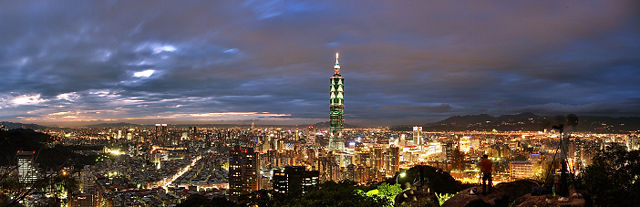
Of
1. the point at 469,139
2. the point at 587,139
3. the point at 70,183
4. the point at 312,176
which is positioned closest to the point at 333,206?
the point at 70,183

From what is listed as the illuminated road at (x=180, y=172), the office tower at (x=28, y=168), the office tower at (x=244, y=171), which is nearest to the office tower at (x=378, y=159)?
the office tower at (x=244, y=171)

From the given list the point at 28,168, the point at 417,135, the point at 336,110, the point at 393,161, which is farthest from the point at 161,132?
A: the point at 28,168

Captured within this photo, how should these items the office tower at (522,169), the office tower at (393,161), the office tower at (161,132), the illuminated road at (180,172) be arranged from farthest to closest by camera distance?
the office tower at (161,132), the illuminated road at (180,172), the office tower at (393,161), the office tower at (522,169)

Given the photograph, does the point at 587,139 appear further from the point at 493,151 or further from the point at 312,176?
the point at 493,151

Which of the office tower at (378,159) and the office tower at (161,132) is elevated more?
the office tower at (161,132)

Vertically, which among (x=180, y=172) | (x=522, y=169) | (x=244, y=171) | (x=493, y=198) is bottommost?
(x=180, y=172)

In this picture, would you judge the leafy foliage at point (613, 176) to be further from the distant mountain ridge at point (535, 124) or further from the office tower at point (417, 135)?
the office tower at point (417, 135)

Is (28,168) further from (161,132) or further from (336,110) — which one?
(161,132)

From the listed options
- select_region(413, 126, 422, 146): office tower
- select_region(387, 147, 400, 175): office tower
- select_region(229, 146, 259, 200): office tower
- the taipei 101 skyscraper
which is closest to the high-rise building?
the taipei 101 skyscraper

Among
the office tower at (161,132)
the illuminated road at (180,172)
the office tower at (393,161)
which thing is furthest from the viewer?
the office tower at (161,132)
